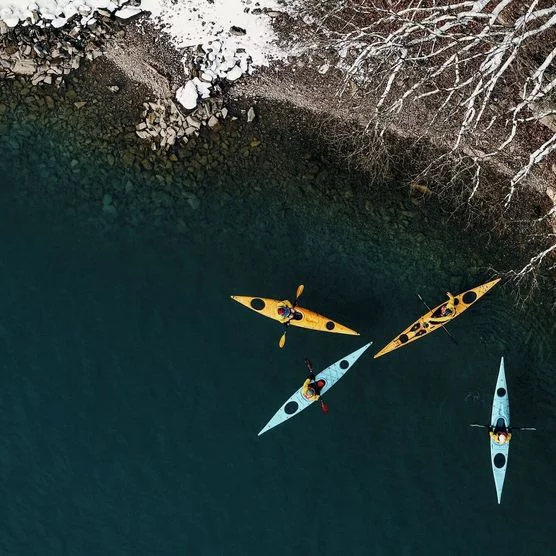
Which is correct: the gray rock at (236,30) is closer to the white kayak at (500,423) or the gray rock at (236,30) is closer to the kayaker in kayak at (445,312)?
the kayaker in kayak at (445,312)

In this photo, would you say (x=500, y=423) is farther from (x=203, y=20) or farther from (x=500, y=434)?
(x=203, y=20)

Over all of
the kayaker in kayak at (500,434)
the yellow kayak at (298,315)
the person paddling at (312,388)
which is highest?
the yellow kayak at (298,315)

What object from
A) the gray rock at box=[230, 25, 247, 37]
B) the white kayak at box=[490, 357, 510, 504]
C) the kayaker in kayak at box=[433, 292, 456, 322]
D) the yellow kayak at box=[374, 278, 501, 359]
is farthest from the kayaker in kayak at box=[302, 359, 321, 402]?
the gray rock at box=[230, 25, 247, 37]

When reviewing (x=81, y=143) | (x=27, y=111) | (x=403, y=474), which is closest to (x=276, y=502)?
(x=403, y=474)

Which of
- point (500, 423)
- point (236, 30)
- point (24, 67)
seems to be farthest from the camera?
point (24, 67)

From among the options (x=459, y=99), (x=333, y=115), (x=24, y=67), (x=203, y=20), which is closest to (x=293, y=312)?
(x=333, y=115)

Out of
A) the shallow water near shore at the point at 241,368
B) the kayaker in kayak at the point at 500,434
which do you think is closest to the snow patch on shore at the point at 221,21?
the shallow water near shore at the point at 241,368
